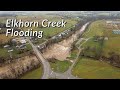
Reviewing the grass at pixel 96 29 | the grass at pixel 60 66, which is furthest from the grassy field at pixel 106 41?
the grass at pixel 60 66

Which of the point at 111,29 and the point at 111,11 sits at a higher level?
the point at 111,11

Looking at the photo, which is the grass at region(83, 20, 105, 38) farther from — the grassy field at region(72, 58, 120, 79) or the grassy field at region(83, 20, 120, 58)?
the grassy field at region(72, 58, 120, 79)

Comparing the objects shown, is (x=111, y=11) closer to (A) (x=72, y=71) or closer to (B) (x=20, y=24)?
(A) (x=72, y=71)

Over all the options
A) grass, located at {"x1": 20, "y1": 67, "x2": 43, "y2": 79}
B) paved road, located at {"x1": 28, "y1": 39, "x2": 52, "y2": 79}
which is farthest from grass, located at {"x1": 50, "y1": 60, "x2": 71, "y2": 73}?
grass, located at {"x1": 20, "y1": 67, "x2": 43, "y2": 79}

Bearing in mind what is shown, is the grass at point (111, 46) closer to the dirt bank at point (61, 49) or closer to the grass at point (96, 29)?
the grass at point (96, 29)
